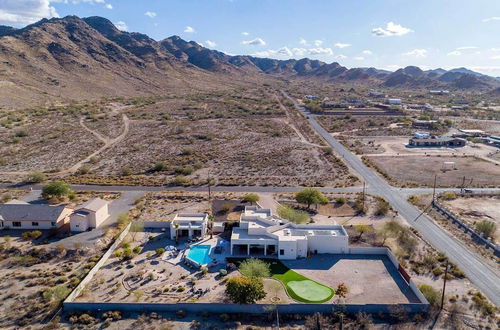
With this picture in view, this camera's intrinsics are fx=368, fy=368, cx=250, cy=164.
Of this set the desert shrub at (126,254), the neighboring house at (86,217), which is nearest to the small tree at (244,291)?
the desert shrub at (126,254)

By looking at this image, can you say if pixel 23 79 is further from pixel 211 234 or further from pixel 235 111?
pixel 211 234

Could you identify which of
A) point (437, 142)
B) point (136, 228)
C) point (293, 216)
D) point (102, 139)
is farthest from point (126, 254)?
point (437, 142)

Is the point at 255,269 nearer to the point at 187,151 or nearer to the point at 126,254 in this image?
the point at 126,254

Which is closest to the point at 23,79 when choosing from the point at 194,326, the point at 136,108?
the point at 136,108

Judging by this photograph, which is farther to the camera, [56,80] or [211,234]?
[56,80]

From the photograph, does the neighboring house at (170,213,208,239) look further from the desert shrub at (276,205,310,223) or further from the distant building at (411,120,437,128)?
the distant building at (411,120,437,128)

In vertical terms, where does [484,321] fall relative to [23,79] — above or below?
below
